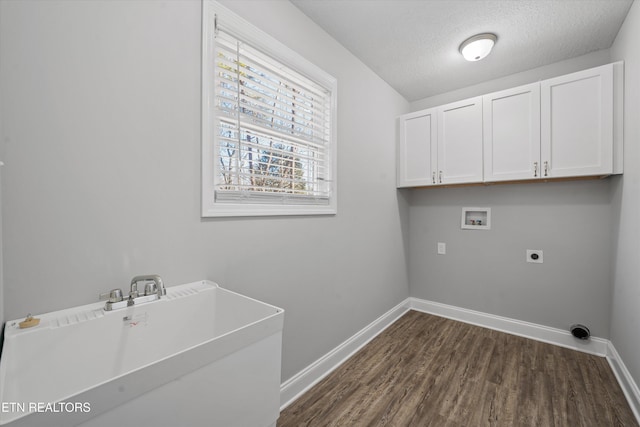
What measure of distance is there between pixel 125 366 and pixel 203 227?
0.61 meters

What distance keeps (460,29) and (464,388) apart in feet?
8.36

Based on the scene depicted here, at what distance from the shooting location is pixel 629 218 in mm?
1845

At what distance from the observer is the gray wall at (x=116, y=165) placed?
89 cm

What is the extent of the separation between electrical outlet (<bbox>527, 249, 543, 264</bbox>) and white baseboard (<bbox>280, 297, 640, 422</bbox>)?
600mm

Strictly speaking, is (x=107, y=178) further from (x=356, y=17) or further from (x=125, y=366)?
(x=356, y=17)

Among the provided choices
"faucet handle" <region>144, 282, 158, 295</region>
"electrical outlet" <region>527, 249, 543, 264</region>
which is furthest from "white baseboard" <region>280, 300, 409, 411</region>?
"electrical outlet" <region>527, 249, 543, 264</region>

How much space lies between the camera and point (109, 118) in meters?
1.05

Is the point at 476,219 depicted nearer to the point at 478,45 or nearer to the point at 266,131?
the point at 478,45

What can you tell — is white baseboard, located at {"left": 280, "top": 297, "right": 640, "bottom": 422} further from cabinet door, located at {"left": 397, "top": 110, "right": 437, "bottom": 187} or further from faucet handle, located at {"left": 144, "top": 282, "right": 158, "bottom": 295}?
cabinet door, located at {"left": 397, "top": 110, "right": 437, "bottom": 187}

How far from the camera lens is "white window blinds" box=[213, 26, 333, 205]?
1441 mm

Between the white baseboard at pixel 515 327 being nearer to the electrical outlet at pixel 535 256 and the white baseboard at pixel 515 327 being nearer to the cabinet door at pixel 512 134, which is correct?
the electrical outlet at pixel 535 256

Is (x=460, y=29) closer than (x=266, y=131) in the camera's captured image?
No

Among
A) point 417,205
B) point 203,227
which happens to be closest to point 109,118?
point 203,227

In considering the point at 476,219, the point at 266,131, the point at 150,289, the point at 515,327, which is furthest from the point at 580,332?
the point at 150,289
